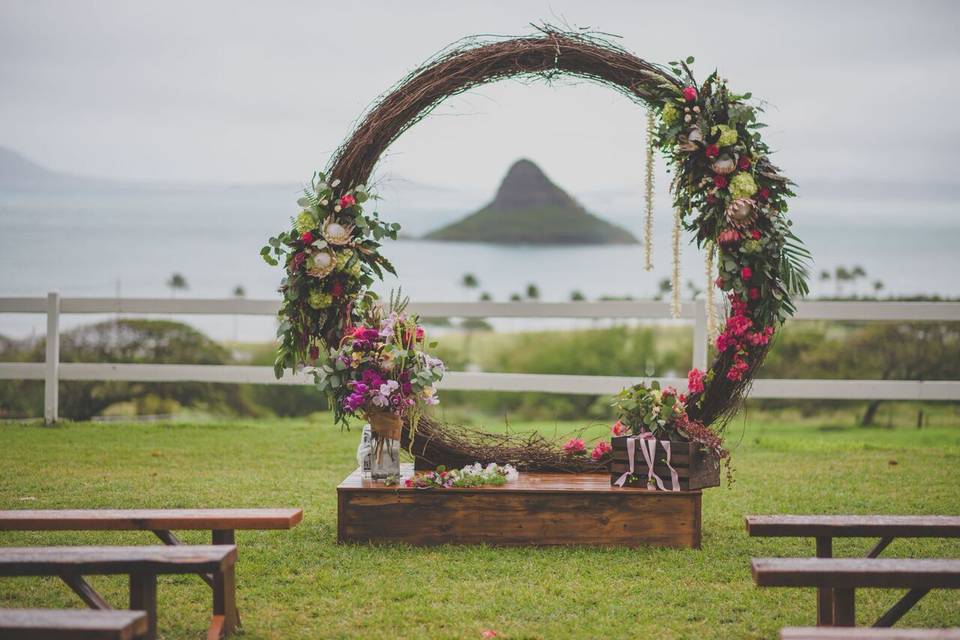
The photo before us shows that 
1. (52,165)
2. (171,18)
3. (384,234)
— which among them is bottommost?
(384,234)

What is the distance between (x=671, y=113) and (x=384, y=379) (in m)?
2.13

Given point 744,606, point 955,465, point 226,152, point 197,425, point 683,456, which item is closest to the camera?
point 744,606

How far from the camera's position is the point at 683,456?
550 centimetres

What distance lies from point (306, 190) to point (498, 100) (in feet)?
4.12

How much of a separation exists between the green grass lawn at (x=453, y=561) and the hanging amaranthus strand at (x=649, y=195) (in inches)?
64.7

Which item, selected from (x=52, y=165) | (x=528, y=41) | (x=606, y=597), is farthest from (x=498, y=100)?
(x=52, y=165)

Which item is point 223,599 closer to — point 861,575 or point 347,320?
point 347,320

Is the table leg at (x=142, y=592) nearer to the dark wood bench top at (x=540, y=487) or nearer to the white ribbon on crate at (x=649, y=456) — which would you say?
the dark wood bench top at (x=540, y=487)

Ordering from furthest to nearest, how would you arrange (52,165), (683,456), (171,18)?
1. (52,165)
2. (171,18)
3. (683,456)

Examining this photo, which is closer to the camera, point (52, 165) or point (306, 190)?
point (306, 190)

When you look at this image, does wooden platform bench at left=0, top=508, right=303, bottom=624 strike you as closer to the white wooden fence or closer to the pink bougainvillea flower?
the pink bougainvillea flower

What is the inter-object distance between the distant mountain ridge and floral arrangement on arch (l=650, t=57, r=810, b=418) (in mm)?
14895

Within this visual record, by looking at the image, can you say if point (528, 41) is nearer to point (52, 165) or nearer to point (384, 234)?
point (384, 234)

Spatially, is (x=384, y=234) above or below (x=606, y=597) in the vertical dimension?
above
